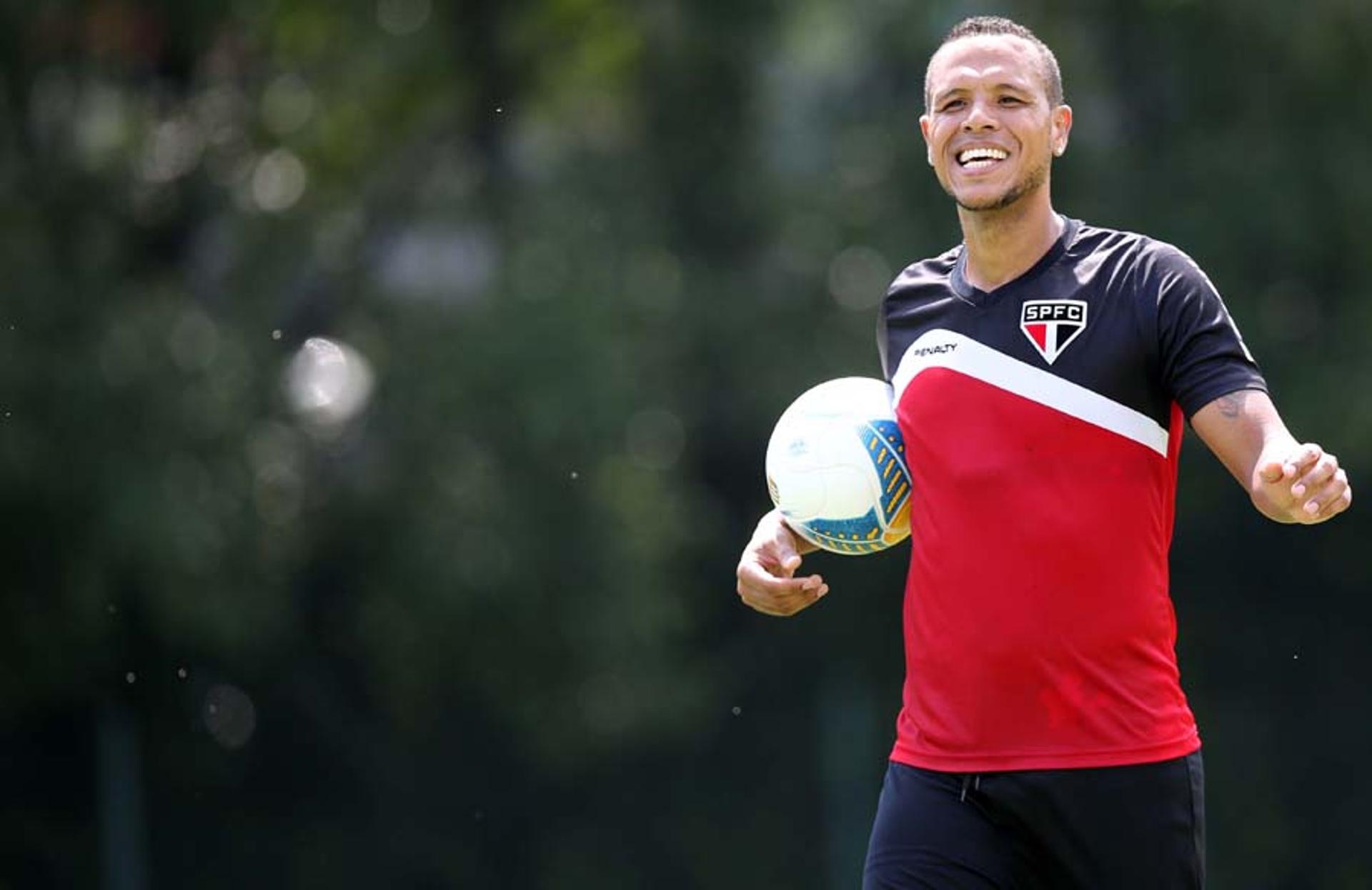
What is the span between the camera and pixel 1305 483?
11.0 feet

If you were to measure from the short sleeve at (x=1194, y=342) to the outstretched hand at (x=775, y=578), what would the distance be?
2.53 feet

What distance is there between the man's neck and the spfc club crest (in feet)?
0.43

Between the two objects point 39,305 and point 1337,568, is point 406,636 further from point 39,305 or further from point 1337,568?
point 1337,568

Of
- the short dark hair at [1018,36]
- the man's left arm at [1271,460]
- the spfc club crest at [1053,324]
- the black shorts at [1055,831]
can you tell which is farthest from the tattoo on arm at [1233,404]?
the short dark hair at [1018,36]

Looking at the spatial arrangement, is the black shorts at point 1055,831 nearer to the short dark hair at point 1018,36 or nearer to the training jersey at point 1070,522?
the training jersey at point 1070,522

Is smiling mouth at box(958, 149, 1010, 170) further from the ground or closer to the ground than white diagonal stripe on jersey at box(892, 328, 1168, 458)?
further from the ground

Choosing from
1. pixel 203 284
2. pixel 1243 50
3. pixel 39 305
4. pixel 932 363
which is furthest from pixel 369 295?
pixel 932 363

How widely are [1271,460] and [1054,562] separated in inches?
20.0

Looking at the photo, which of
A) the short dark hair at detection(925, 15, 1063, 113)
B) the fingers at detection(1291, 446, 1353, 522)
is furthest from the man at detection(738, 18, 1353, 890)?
the fingers at detection(1291, 446, 1353, 522)

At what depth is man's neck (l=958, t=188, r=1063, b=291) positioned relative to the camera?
3986mm

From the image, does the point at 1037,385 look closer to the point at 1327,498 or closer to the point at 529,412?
the point at 1327,498

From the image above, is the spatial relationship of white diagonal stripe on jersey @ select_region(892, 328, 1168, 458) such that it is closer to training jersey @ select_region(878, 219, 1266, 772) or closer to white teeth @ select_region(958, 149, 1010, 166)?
training jersey @ select_region(878, 219, 1266, 772)

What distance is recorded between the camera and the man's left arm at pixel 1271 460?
11.0 ft

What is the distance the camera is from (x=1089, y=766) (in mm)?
3742
